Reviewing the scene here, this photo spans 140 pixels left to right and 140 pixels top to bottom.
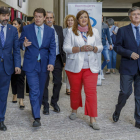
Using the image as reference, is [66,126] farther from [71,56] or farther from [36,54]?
[36,54]

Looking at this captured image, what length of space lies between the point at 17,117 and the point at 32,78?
3.09 ft

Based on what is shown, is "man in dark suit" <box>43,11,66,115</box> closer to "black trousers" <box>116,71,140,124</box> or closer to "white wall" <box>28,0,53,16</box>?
"black trousers" <box>116,71,140,124</box>

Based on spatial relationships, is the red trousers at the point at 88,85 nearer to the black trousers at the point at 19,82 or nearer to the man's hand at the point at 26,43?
the man's hand at the point at 26,43

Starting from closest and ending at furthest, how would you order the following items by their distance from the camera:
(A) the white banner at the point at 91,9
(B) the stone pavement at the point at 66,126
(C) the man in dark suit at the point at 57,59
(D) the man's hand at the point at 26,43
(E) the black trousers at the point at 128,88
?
(B) the stone pavement at the point at 66,126 → (D) the man's hand at the point at 26,43 → (E) the black trousers at the point at 128,88 → (C) the man in dark suit at the point at 57,59 → (A) the white banner at the point at 91,9

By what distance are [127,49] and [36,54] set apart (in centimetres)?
129

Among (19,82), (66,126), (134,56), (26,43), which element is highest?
(26,43)

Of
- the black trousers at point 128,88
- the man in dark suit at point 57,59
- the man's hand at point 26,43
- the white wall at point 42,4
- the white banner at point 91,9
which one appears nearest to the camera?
the man's hand at point 26,43

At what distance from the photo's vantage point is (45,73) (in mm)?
3795

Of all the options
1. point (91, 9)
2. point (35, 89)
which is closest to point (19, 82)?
point (35, 89)

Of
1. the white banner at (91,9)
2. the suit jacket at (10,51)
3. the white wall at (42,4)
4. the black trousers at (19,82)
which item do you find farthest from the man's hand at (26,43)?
the white wall at (42,4)

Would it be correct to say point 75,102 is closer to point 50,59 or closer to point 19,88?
point 50,59

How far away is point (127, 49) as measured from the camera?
11.8 ft

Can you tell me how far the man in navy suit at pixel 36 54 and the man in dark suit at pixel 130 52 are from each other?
104 cm

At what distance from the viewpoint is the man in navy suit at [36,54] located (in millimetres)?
3609
